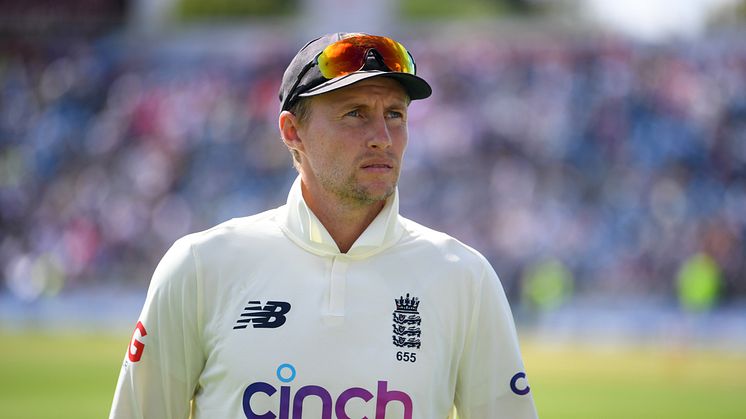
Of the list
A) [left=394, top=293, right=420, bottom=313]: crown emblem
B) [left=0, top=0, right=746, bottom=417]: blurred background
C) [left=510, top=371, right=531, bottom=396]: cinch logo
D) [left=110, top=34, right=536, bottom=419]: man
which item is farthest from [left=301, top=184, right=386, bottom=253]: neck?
[left=0, top=0, right=746, bottom=417]: blurred background

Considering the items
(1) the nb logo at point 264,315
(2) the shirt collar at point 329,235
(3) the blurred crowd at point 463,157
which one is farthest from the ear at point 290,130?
(3) the blurred crowd at point 463,157

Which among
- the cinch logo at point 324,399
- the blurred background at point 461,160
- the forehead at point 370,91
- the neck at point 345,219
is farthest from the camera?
the blurred background at point 461,160

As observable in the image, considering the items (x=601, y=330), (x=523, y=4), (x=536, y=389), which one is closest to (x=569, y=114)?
(x=601, y=330)

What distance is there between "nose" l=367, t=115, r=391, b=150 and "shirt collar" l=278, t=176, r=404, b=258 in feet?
0.53

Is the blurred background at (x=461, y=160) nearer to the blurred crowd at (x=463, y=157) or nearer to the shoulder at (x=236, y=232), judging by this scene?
the blurred crowd at (x=463, y=157)

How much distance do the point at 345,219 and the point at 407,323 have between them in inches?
14.5

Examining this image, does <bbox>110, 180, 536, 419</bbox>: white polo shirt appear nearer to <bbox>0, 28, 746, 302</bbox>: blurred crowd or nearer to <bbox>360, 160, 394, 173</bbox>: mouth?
<bbox>360, 160, 394, 173</bbox>: mouth

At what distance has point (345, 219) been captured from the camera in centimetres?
329

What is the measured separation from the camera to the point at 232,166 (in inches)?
1194

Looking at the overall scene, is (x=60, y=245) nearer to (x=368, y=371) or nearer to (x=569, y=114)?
(x=569, y=114)

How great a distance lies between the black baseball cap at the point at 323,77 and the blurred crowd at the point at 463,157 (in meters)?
22.2

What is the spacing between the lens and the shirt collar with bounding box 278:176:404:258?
128 inches

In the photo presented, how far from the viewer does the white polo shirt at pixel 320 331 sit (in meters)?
3.08

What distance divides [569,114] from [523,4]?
923 inches
